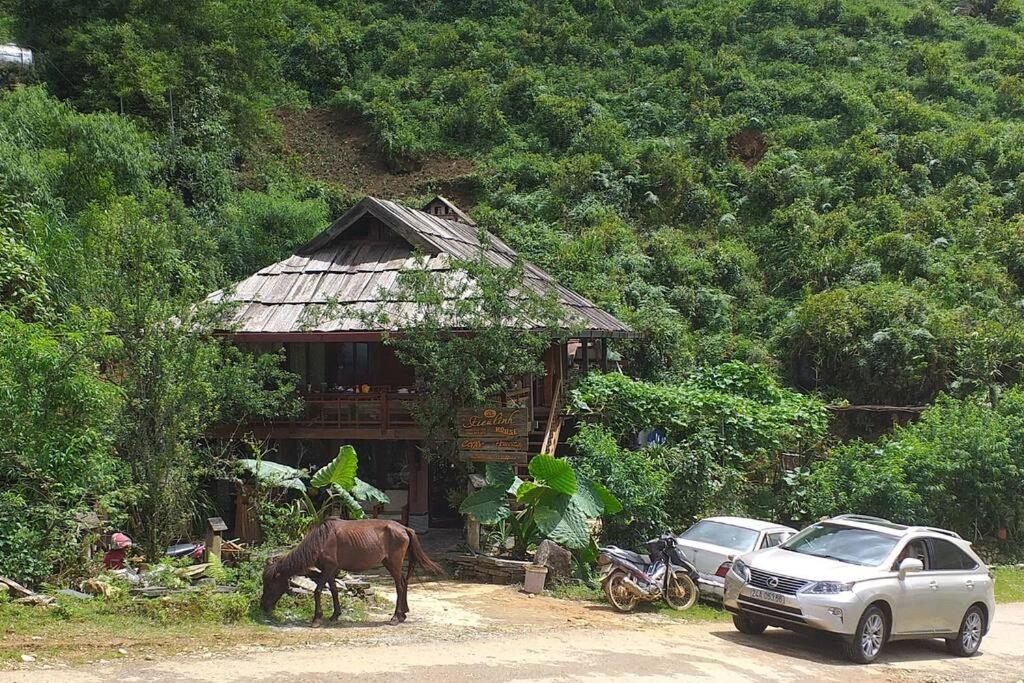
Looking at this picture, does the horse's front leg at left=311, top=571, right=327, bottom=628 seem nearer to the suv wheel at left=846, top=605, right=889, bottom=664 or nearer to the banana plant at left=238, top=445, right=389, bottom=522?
the banana plant at left=238, top=445, right=389, bottom=522

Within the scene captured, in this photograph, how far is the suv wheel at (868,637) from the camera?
444 inches

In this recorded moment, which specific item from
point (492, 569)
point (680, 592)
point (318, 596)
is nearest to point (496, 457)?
point (492, 569)

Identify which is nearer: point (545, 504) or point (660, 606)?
point (660, 606)

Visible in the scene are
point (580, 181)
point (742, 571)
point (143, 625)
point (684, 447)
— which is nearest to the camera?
point (143, 625)

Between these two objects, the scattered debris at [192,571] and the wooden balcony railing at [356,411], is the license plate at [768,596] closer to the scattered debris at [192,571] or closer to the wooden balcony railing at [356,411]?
the scattered debris at [192,571]

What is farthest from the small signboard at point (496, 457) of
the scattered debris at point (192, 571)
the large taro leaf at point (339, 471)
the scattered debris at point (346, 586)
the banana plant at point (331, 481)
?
the scattered debris at point (192, 571)

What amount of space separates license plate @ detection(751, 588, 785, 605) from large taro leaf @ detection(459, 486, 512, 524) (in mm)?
4938

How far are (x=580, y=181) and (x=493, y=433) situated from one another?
81.1 feet

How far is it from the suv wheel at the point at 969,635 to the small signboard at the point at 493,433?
6846mm

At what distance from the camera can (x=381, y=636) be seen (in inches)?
443

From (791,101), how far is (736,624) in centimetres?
3952

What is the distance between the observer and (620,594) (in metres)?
13.9

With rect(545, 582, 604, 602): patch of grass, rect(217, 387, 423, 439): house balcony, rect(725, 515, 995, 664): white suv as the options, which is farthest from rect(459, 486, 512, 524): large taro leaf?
rect(725, 515, 995, 664): white suv

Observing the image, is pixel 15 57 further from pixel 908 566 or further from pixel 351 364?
pixel 908 566
